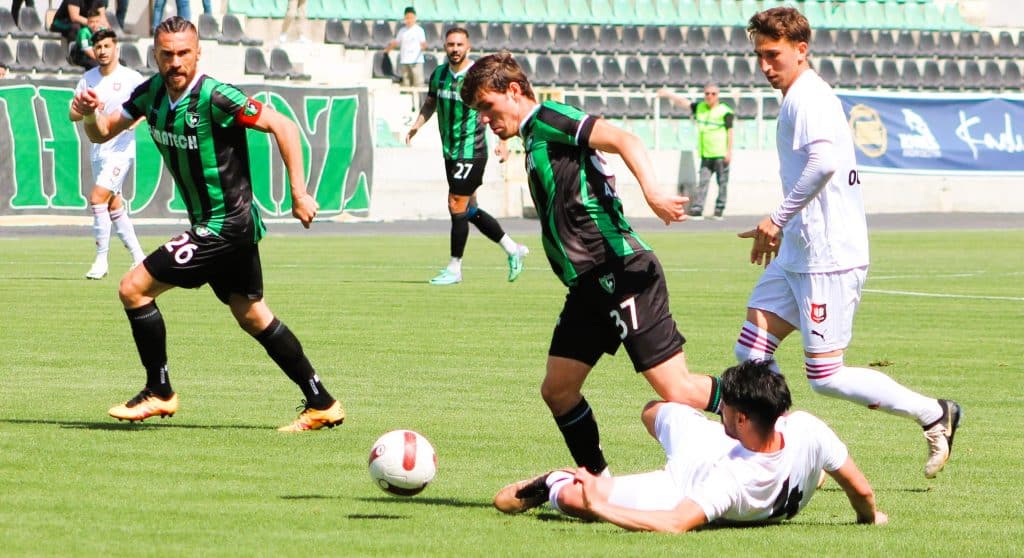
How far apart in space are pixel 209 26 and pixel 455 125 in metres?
15.4

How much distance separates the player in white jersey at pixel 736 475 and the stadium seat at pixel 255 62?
25.1m

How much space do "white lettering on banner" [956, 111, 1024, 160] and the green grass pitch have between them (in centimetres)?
1486

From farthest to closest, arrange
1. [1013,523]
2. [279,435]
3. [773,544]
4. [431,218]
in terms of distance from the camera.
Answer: [431,218] < [279,435] < [1013,523] < [773,544]

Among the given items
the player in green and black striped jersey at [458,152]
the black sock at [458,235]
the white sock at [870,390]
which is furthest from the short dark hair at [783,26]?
the black sock at [458,235]

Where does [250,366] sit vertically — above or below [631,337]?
below

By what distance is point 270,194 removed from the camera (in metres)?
26.6

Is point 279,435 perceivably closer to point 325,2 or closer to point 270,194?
point 270,194

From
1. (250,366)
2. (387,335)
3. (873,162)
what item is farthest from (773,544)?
(873,162)

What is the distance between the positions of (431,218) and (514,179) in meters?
1.75

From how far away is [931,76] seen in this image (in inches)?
1505

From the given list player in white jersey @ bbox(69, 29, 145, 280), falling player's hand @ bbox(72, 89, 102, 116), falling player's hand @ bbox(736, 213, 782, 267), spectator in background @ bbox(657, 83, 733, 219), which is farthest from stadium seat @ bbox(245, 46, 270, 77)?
falling player's hand @ bbox(736, 213, 782, 267)

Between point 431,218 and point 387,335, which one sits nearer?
point 387,335

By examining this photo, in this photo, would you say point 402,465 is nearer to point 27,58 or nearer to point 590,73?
point 27,58

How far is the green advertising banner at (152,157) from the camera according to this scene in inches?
995
